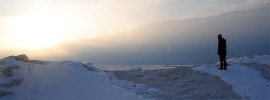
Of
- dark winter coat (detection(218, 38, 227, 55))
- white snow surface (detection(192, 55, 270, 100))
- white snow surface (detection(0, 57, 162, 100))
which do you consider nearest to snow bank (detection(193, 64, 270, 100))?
white snow surface (detection(192, 55, 270, 100))

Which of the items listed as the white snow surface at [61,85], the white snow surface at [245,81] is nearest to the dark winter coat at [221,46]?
the white snow surface at [245,81]

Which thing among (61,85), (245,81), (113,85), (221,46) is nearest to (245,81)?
(245,81)

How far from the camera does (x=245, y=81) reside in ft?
34.1

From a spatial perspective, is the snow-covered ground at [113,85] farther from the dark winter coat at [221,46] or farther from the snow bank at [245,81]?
the dark winter coat at [221,46]

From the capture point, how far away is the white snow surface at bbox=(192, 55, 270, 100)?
9.14 metres

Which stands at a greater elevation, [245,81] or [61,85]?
[61,85]

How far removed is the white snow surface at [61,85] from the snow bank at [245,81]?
4132mm

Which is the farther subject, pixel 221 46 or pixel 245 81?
pixel 221 46

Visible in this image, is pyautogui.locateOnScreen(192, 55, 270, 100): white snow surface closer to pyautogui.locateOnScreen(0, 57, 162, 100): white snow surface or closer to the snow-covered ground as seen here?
the snow-covered ground

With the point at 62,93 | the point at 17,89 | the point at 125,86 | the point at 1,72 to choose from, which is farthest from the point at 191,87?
the point at 1,72

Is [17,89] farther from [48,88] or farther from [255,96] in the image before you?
[255,96]

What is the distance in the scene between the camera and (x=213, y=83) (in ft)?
34.7

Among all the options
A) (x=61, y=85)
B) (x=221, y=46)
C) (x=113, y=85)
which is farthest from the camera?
(x=221, y=46)

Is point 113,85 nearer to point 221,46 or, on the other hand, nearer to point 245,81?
point 245,81
